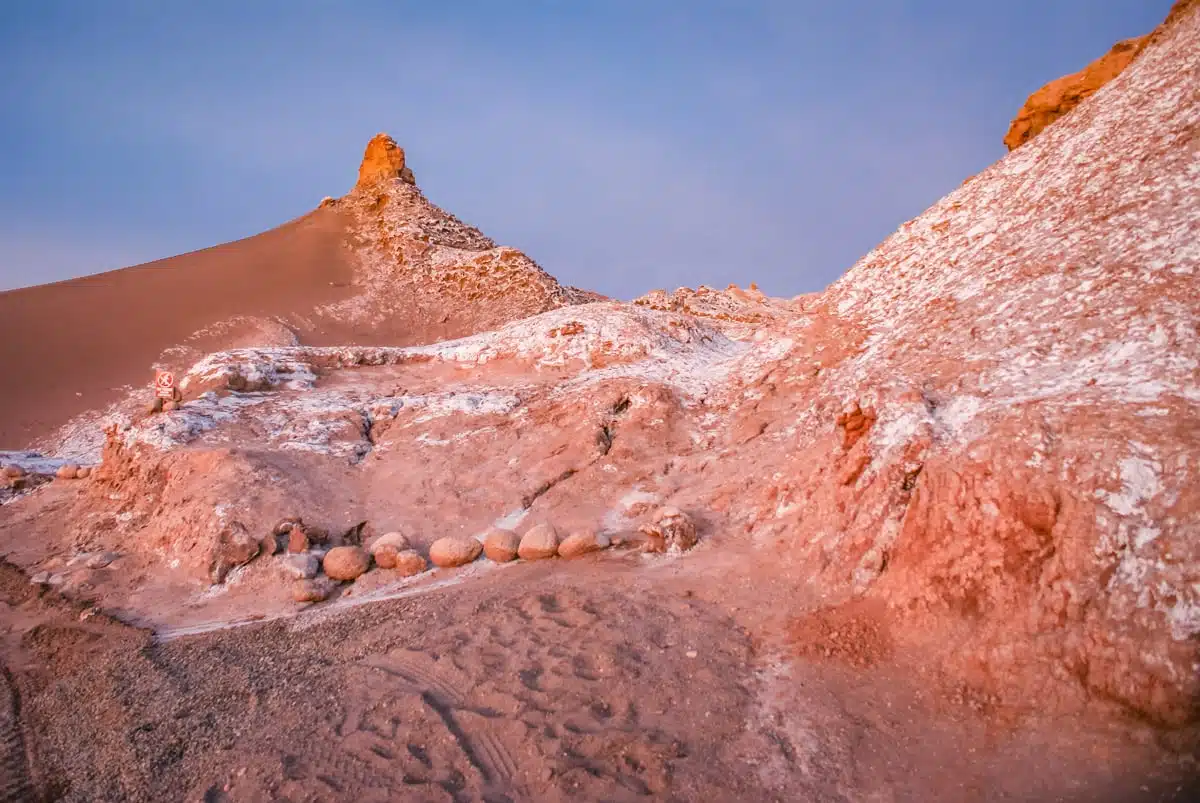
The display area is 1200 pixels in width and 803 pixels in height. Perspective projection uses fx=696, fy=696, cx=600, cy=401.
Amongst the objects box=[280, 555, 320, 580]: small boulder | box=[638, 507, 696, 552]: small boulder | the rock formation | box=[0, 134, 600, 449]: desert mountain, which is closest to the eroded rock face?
box=[638, 507, 696, 552]: small boulder

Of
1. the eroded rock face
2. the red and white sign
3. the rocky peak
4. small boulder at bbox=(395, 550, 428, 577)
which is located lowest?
small boulder at bbox=(395, 550, 428, 577)

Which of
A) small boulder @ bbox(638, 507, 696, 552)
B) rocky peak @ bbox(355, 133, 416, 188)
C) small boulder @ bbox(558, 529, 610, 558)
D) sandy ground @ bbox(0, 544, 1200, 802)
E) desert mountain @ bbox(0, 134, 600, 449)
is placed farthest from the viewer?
rocky peak @ bbox(355, 133, 416, 188)

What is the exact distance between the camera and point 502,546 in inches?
347

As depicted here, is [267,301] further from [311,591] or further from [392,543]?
[311,591]

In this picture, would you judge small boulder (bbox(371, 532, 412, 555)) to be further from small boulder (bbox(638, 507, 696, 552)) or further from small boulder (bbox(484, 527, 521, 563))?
small boulder (bbox(638, 507, 696, 552))

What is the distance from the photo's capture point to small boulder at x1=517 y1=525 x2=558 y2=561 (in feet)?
28.4

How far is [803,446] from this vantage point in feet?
30.9

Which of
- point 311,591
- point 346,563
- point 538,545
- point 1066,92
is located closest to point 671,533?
point 538,545

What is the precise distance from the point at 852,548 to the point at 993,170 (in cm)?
1005

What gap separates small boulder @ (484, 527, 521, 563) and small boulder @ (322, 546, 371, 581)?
5.75 ft

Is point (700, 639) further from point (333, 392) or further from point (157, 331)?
point (157, 331)

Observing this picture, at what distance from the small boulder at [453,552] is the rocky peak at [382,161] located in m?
35.3

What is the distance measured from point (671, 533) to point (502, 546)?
85.2 inches

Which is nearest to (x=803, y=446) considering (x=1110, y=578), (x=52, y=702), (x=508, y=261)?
(x=1110, y=578)
